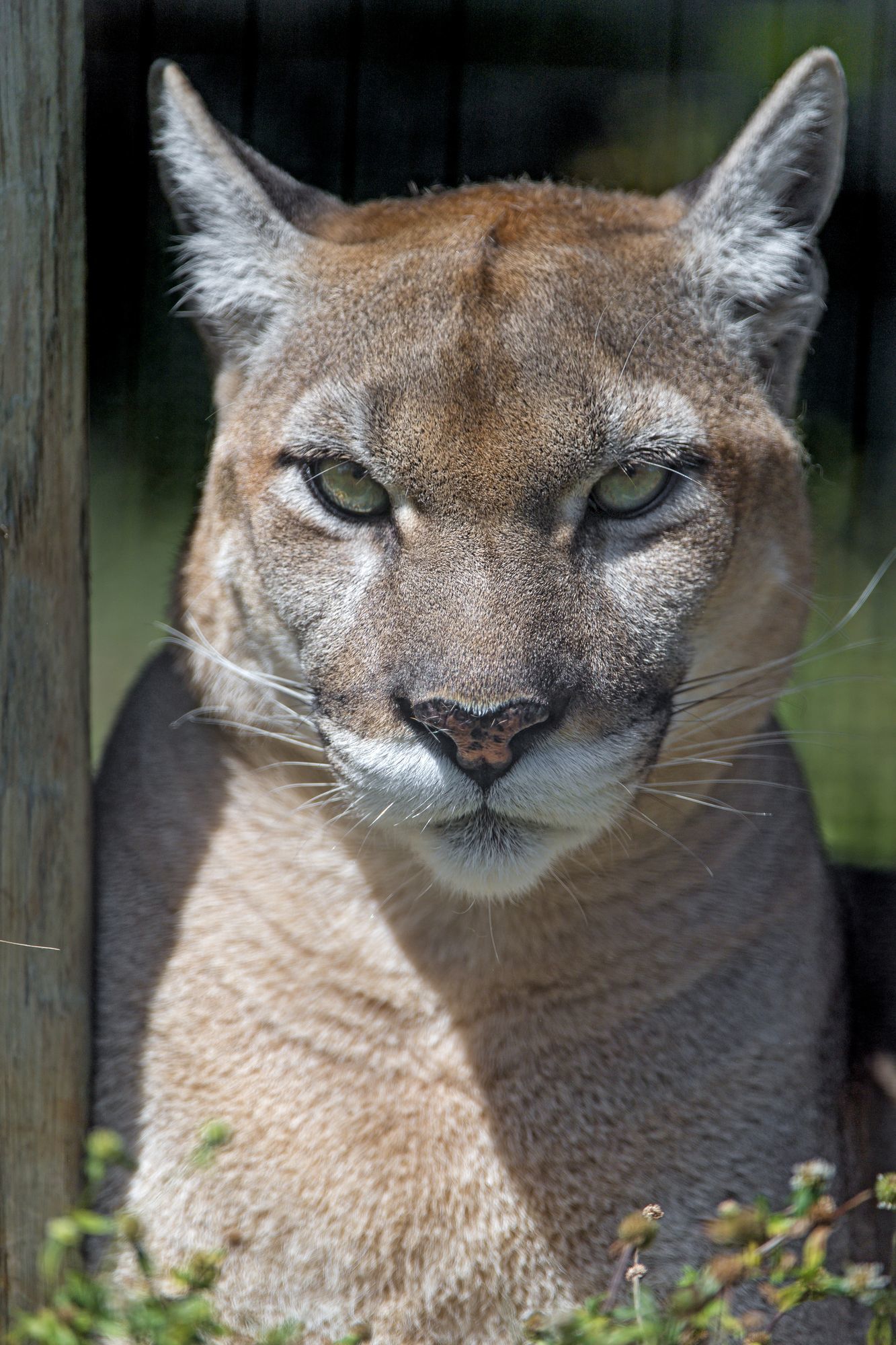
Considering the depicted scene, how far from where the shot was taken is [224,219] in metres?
2.67

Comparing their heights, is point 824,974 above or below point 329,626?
below

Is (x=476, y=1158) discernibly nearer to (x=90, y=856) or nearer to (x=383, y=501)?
(x=90, y=856)

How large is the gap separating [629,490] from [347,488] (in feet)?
1.51

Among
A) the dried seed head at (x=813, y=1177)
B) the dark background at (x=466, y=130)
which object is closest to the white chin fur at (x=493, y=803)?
the dried seed head at (x=813, y=1177)

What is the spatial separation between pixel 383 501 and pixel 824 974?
1.21 metres

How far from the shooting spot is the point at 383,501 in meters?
2.35

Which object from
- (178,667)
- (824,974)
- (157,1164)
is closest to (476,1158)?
(157,1164)

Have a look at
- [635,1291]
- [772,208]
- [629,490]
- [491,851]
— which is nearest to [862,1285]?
[635,1291]

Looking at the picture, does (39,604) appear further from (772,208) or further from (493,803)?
(772,208)

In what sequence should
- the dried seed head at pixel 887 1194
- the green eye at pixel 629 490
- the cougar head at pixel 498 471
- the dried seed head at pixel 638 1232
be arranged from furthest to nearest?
the green eye at pixel 629 490 < the cougar head at pixel 498 471 < the dried seed head at pixel 887 1194 < the dried seed head at pixel 638 1232

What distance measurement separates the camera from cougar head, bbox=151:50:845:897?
2.14 meters

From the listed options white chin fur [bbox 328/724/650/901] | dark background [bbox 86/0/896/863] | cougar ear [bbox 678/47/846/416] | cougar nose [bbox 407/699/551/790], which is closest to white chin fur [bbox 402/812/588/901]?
white chin fur [bbox 328/724/650/901]

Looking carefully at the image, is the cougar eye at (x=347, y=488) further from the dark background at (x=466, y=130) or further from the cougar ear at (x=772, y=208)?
the dark background at (x=466, y=130)

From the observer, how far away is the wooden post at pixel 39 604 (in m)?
2.17
